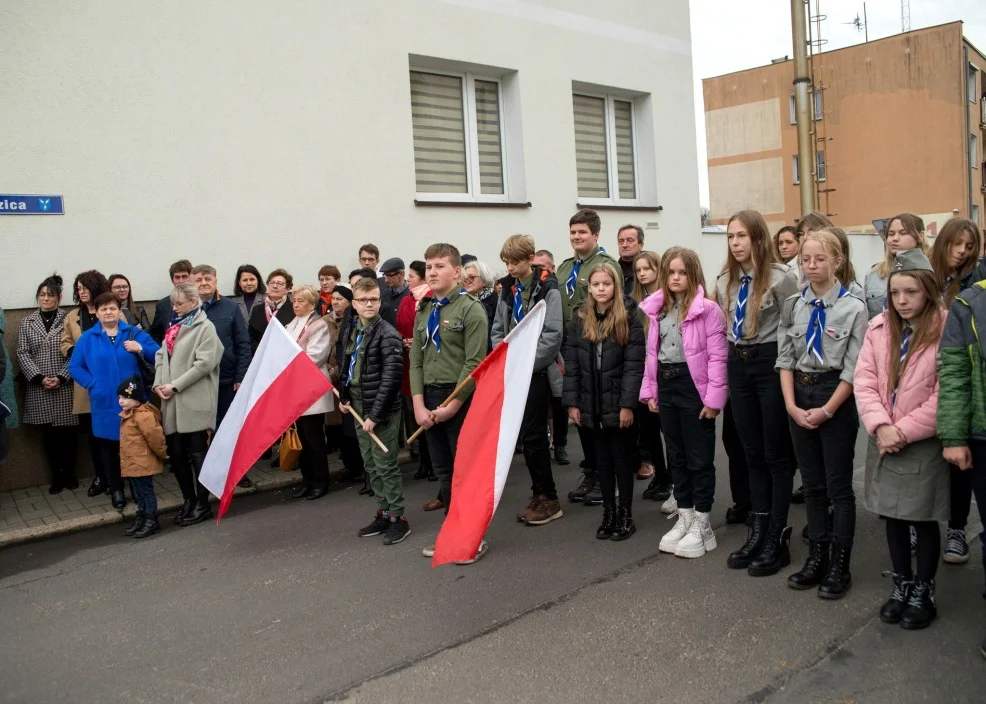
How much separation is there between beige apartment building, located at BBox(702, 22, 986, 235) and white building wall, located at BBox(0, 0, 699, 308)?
28.6 metres

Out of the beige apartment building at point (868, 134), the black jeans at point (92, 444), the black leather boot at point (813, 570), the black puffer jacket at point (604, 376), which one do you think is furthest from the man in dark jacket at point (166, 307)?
the beige apartment building at point (868, 134)

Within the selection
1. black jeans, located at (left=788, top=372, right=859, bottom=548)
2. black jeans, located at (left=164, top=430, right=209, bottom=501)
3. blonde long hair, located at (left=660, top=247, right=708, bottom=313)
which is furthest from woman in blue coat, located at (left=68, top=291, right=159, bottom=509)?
black jeans, located at (left=788, top=372, right=859, bottom=548)

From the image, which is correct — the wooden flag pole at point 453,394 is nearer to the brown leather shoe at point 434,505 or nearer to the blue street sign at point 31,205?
the brown leather shoe at point 434,505

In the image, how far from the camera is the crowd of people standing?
410cm

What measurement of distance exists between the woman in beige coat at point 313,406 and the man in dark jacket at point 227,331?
2.04 feet

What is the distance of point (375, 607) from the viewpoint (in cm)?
470

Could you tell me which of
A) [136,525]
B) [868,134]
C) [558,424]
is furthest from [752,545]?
[868,134]

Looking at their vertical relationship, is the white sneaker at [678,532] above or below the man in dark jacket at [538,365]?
below

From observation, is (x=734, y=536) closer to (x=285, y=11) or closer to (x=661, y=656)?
(x=661, y=656)

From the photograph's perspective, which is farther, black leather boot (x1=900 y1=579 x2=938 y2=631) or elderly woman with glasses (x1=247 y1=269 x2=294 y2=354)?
elderly woman with glasses (x1=247 y1=269 x2=294 y2=354)

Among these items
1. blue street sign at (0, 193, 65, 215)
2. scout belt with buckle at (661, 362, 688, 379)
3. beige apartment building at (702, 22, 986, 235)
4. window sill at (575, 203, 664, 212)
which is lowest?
scout belt with buckle at (661, 362, 688, 379)

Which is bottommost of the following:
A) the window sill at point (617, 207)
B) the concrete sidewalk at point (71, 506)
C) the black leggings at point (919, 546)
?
the concrete sidewalk at point (71, 506)

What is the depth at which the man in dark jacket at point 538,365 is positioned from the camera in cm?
613

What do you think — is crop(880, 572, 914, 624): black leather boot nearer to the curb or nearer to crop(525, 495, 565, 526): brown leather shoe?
crop(525, 495, 565, 526): brown leather shoe
